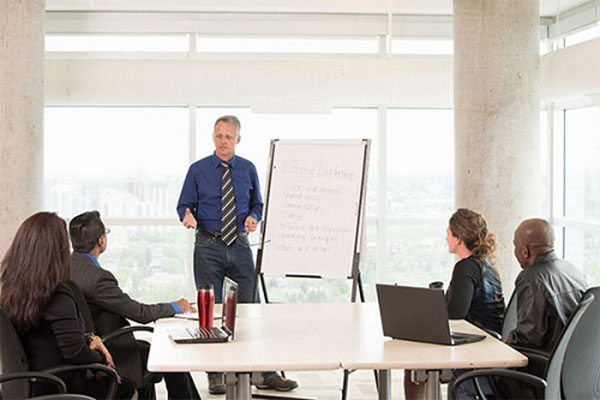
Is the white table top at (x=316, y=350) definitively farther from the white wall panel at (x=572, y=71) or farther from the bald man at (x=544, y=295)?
the white wall panel at (x=572, y=71)

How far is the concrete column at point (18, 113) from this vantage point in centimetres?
569

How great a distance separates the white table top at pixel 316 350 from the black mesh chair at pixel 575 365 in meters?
0.09

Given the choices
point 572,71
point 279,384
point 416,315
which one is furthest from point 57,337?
point 572,71

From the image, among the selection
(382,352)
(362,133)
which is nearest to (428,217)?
(362,133)

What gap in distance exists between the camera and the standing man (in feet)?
17.9

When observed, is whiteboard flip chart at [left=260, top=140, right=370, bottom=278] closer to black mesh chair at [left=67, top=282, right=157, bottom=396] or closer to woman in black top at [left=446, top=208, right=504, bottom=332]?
woman in black top at [left=446, top=208, right=504, bottom=332]

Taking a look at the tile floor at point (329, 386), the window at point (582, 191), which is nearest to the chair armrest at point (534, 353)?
the tile floor at point (329, 386)

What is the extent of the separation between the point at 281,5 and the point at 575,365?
5.01m

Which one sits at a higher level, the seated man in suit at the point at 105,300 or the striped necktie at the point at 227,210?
the striped necktie at the point at 227,210

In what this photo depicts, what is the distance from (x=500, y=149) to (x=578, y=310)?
3.34 meters

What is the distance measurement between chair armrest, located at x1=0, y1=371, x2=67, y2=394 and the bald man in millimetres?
1932

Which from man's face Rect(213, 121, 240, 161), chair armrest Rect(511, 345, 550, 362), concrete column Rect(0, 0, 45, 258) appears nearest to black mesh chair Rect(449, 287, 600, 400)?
chair armrest Rect(511, 345, 550, 362)

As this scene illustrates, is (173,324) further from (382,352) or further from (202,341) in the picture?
(382,352)

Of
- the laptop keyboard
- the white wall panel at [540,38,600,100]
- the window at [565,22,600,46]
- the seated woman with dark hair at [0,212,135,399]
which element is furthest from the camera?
the window at [565,22,600,46]
